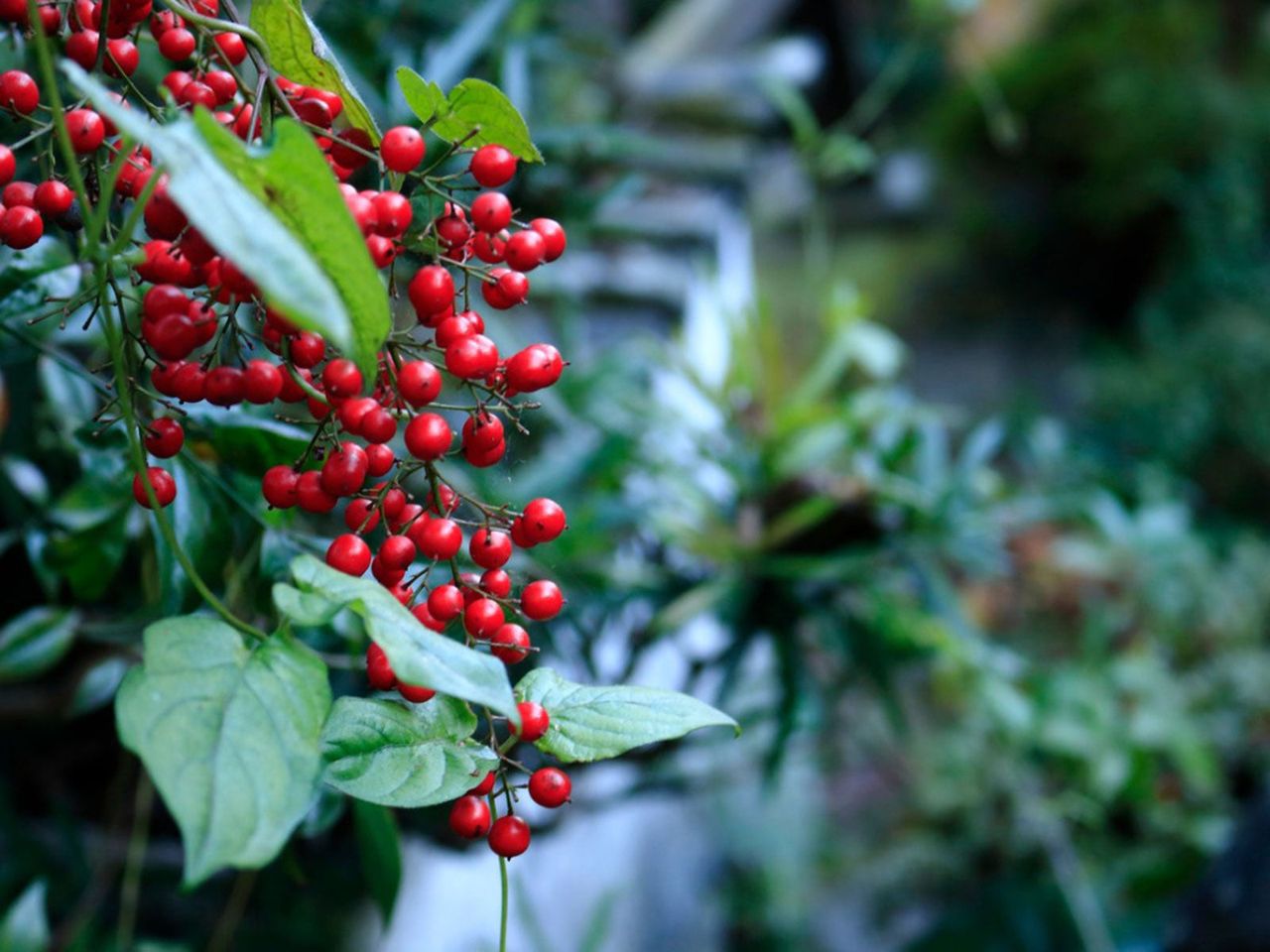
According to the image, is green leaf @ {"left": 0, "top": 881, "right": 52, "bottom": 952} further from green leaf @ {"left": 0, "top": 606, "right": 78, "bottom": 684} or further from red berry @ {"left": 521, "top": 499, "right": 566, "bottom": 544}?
red berry @ {"left": 521, "top": 499, "right": 566, "bottom": 544}

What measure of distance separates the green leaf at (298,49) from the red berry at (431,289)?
41mm

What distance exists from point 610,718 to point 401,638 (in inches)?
2.7

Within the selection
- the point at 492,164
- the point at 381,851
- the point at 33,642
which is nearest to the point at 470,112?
the point at 492,164

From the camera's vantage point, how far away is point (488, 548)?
272 millimetres

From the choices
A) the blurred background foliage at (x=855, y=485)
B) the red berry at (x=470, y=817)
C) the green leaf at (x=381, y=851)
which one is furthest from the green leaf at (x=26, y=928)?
the red berry at (x=470, y=817)

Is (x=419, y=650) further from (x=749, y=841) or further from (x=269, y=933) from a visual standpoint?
(x=749, y=841)

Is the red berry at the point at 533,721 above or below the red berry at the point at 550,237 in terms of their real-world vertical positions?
below

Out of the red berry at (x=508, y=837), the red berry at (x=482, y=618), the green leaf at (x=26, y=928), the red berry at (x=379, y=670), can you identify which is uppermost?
the red berry at (x=482, y=618)

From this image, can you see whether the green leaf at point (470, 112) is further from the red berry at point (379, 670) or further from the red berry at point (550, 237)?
the red berry at point (379, 670)

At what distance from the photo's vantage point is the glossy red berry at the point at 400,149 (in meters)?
0.25

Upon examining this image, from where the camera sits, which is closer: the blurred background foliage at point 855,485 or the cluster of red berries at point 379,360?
the cluster of red berries at point 379,360

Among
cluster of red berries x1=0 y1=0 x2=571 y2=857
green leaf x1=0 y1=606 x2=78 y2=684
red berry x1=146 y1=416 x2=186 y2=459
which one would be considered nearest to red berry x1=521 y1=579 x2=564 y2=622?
cluster of red berries x1=0 y1=0 x2=571 y2=857

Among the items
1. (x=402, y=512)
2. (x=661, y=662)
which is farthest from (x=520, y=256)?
(x=661, y=662)

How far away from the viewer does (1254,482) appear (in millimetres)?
2371
